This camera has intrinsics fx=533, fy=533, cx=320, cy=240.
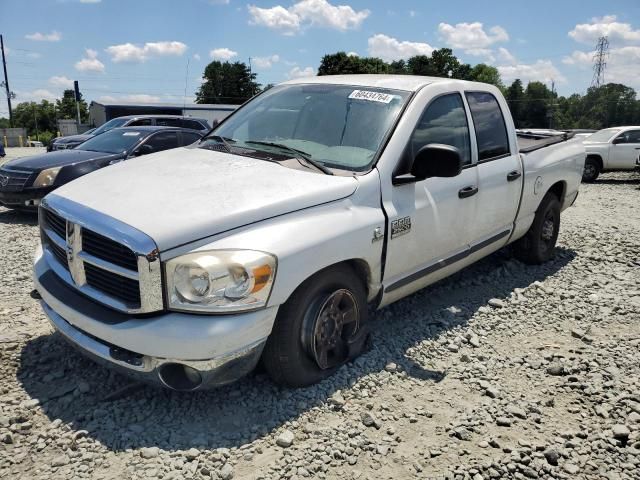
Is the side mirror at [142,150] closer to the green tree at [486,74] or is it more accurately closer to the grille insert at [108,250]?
the grille insert at [108,250]

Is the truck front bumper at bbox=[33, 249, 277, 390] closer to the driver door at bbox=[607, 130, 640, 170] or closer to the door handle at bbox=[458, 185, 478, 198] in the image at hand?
the door handle at bbox=[458, 185, 478, 198]

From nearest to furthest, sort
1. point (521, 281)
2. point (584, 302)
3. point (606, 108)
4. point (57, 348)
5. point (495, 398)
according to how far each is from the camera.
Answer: point (495, 398) → point (57, 348) → point (584, 302) → point (521, 281) → point (606, 108)

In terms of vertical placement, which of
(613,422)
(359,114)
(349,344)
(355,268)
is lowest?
(613,422)

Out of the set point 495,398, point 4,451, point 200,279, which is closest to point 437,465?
point 495,398

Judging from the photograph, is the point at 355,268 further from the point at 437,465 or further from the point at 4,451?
the point at 4,451

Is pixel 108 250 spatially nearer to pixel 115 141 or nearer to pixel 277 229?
pixel 277 229

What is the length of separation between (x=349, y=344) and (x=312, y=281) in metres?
0.63

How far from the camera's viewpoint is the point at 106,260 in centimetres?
276

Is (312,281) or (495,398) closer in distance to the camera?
(312,281)

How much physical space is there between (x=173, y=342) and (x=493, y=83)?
8427 cm

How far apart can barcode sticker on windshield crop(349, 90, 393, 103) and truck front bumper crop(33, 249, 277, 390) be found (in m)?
1.83

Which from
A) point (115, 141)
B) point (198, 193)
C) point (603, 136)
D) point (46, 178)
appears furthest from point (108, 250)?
point (603, 136)

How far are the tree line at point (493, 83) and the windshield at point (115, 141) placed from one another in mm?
54803

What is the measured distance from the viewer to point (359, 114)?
3.76 metres
